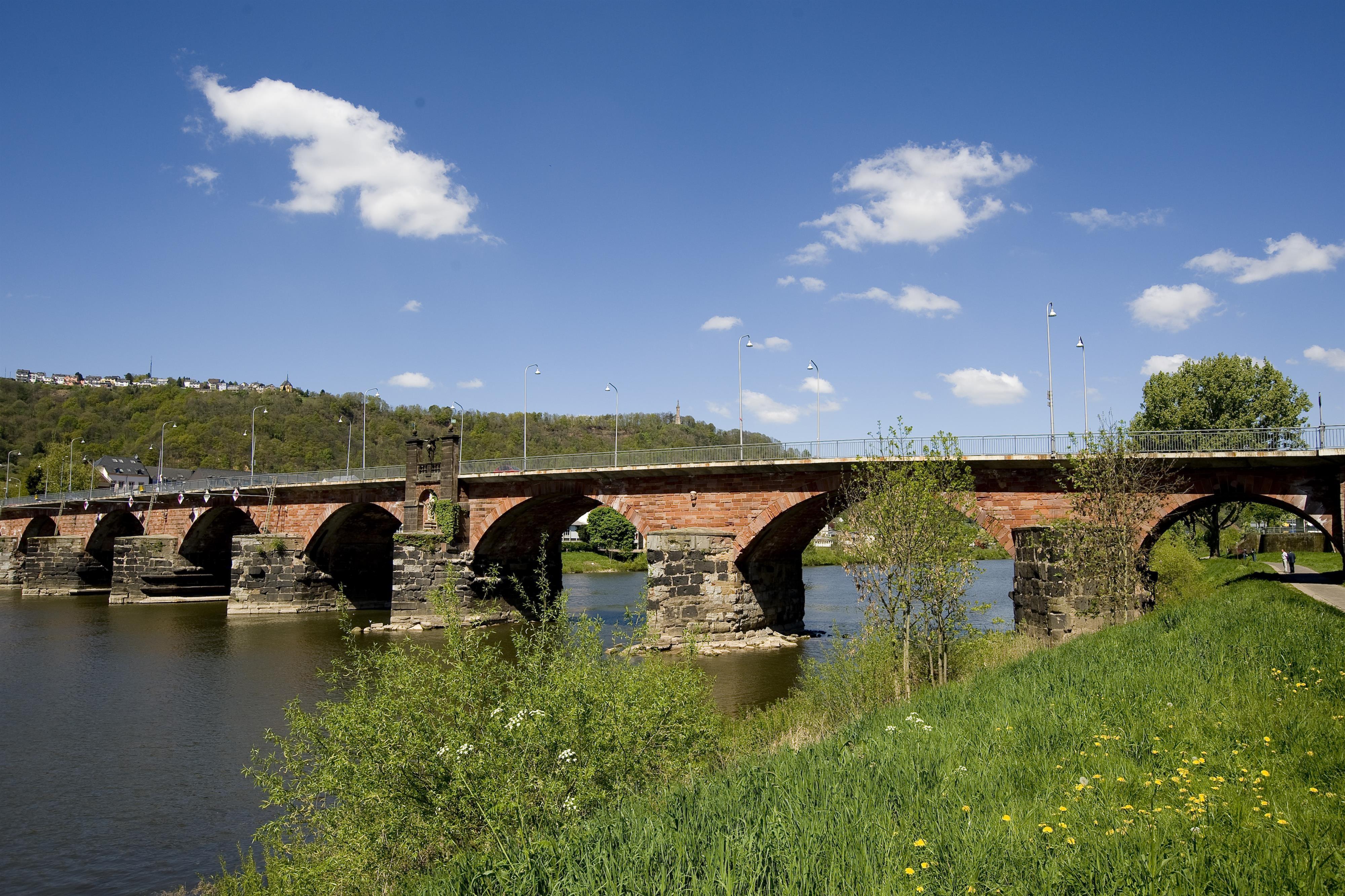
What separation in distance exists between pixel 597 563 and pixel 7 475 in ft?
192

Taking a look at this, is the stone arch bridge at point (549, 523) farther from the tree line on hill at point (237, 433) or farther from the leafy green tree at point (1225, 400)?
the tree line on hill at point (237, 433)

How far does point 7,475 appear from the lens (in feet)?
256

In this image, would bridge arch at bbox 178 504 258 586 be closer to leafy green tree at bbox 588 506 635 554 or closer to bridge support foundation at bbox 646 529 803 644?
bridge support foundation at bbox 646 529 803 644

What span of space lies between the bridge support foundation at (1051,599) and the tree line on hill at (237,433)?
190 ft

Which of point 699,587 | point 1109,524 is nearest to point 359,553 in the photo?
point 699,587

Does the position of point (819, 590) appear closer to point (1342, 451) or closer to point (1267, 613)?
point (1342, 451)

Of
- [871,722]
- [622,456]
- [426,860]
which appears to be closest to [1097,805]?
[871,722]

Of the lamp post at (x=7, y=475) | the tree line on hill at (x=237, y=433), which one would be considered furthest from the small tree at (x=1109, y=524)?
the lamp post at (x=7, y=475)

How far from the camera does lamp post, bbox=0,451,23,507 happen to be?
64.9 metres

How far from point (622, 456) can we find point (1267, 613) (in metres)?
26.4

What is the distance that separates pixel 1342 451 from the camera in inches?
764

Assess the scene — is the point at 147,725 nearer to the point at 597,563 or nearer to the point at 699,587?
the point at 699,587

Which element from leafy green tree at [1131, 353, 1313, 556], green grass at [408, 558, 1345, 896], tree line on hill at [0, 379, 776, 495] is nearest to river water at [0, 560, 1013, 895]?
green grass at [408, 558, 1345, 896]

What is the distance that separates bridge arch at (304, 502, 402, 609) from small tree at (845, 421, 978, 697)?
108 feet
